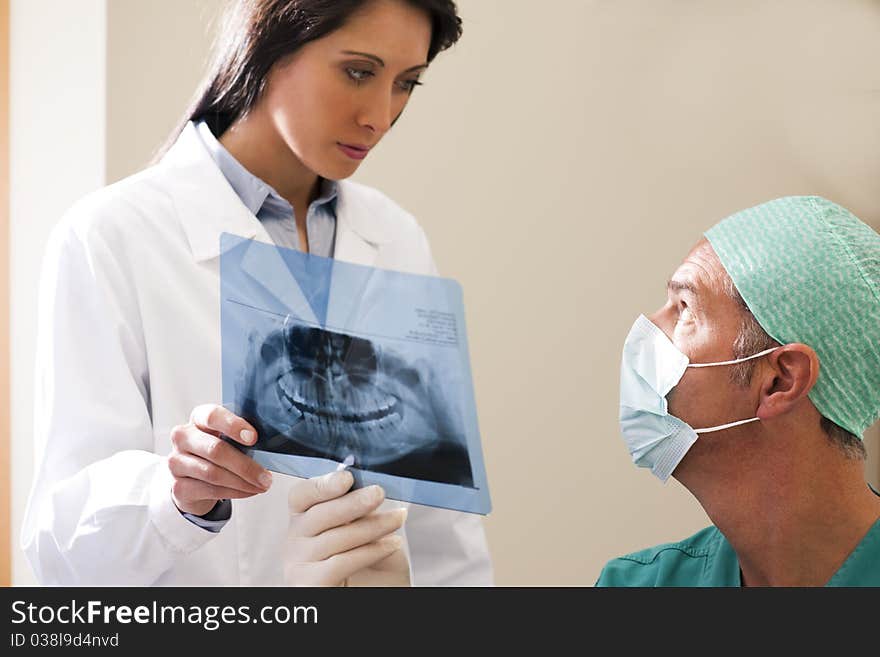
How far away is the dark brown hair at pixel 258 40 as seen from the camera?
50.6 inches

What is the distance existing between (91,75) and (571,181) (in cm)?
81

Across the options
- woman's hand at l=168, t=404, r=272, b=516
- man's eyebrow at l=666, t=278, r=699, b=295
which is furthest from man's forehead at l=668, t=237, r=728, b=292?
woman's hand at l=168, t=404, r=272, b=516

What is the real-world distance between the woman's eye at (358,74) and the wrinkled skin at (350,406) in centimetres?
43

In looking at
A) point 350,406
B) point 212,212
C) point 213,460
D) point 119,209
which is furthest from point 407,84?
point 213,460

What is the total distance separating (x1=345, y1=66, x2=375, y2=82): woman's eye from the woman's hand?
541 millimetres

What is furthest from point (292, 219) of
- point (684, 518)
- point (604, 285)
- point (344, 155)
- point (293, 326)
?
point (684, 518)

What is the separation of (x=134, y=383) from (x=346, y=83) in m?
0.47

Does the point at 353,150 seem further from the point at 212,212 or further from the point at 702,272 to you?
the point at 702,272

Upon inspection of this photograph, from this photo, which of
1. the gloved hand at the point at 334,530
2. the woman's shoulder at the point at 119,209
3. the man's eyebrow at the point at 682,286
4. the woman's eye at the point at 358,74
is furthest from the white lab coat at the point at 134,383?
the man's eyebrow at the point at 682,286

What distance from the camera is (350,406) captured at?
1.03 m

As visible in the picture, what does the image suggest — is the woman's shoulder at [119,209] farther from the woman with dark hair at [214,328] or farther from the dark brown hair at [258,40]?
the dark brown hair at [258,40]

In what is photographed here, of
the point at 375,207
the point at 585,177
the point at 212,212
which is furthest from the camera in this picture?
the point at 585,177

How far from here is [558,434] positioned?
5.84 ft
